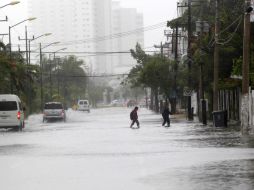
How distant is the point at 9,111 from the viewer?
154 ft

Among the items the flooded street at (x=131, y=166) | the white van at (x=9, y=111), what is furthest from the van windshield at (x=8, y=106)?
the flooded street at (x=131, y=166)

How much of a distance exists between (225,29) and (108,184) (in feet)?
114

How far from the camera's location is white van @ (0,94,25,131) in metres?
46.9

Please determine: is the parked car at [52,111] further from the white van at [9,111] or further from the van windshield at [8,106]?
the van windshield at [8,106]

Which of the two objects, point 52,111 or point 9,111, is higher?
point 9,111

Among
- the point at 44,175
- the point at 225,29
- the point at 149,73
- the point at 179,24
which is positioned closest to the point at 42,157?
the point at 44,175

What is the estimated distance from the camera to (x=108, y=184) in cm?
1534

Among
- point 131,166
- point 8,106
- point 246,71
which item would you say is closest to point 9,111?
point 8,106

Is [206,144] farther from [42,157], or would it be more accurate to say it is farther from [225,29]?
[225,29]

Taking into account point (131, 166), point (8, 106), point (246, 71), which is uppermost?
point (246, 71)

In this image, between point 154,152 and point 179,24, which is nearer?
point 154,152

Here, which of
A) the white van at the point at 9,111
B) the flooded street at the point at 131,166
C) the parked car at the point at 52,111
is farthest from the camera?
the parked car at the point at 52,111

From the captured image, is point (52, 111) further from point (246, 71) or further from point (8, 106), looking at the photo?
point (246, 71)

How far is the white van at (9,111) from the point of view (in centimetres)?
4691
